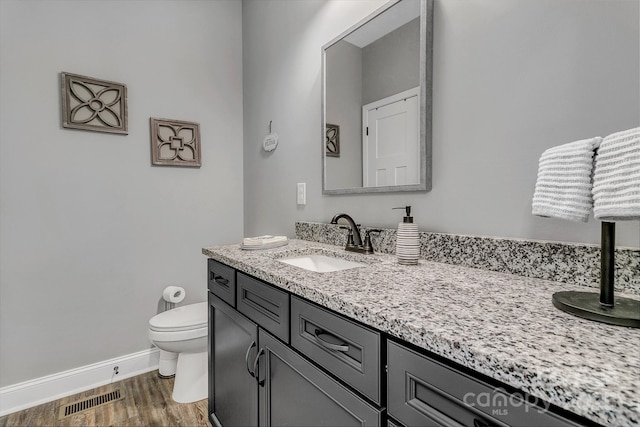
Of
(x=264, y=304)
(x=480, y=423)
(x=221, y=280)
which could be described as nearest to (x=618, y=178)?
(x=480, y=423)

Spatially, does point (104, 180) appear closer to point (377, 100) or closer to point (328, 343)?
point (377, 100)

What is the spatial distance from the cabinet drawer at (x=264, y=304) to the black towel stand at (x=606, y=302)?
0.67 metres

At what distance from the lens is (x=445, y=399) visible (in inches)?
20.6

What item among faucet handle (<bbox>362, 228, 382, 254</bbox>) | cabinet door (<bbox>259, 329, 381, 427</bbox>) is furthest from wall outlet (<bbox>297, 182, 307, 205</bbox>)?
cabinet door (<bbox>259, 329, 381, 427</bbox>)

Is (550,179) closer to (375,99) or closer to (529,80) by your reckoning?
(529,80)

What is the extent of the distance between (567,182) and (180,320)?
1876 mm

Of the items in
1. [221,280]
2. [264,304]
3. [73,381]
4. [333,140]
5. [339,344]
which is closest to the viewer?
[339,344]

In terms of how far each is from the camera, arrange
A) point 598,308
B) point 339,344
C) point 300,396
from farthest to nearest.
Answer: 1. point 300,396
2. point 339,344
3. point 598,308

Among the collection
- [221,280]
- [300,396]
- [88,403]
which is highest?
[221,280]

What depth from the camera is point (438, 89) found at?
1.18m

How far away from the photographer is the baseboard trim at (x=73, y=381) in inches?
68.6

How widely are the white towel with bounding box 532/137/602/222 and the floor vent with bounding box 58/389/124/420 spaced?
2.30 meters

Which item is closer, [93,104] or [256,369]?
[256,369]

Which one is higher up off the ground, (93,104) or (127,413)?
(93,104)
